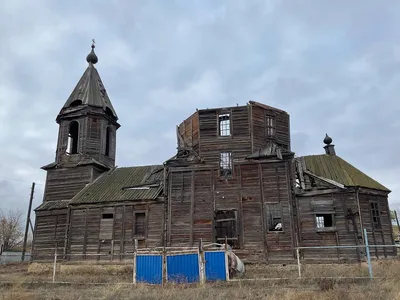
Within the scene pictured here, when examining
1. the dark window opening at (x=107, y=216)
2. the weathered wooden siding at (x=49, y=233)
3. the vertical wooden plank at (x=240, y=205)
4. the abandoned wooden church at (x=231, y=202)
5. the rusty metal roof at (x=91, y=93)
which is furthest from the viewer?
the rusty metal roof at (x=91, y=93)

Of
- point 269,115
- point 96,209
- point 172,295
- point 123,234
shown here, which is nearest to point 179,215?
point 123,234

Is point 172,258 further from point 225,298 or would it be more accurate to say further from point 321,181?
point 321,181

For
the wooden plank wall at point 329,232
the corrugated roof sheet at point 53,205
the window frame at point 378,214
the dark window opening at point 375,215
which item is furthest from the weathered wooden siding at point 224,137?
the corrugated roof sheet at point 53,205

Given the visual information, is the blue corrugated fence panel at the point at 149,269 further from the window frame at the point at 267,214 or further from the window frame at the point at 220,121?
the window frame at the point at 220,121

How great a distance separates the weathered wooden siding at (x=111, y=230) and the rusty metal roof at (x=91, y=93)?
32.6 ft

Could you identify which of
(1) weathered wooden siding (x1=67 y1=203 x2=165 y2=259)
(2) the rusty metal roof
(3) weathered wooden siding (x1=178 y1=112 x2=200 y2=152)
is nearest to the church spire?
(2) the rusty metal roof

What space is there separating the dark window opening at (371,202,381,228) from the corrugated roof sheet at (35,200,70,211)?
2155 centimetres

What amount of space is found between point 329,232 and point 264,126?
7889 mm

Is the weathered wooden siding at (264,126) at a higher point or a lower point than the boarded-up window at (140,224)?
higher

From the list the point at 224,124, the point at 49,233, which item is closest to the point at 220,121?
the point at 224,124

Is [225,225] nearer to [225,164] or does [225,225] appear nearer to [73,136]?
[225,164]

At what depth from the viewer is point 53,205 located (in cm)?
2833

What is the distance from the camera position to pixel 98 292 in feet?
46.7

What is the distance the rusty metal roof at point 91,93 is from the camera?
104ft
